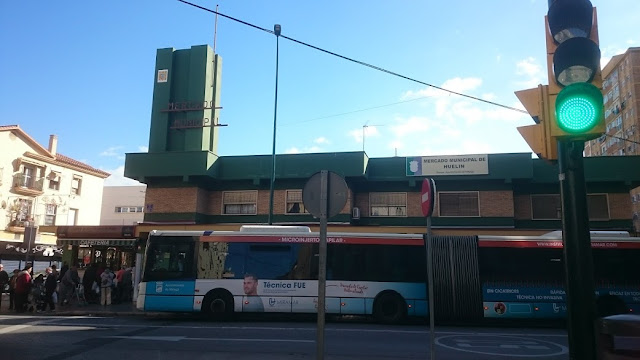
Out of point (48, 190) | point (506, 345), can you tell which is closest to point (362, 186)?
point (506, 345)

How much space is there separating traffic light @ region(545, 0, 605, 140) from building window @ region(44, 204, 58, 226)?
49056 millimetres

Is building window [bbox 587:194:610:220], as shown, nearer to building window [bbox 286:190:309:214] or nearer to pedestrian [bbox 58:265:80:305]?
building window [bbox 286:190:309:214]

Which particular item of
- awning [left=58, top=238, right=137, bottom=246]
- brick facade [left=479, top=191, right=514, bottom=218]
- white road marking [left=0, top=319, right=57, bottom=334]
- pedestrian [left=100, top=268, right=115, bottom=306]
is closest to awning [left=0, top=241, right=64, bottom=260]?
awning [left=58, top=238, right=137, bottom=246]

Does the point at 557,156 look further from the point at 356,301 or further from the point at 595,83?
the point at 356,301

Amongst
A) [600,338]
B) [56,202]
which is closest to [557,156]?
[600,338]

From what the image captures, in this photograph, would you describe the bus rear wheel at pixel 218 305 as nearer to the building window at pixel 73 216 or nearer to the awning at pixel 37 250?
the awning at pixel 37 250

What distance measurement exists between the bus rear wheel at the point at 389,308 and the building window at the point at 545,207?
11.7 meters

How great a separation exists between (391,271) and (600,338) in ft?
38.3

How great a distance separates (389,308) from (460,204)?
10.0 metres

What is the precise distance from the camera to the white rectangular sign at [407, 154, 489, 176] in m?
23.2

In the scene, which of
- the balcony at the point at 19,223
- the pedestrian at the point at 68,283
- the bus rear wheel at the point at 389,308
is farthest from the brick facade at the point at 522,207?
the balcony at the point at 19,223

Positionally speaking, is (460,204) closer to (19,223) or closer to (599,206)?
(599,206)

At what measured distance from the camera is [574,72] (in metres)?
3.97

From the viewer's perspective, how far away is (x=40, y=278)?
18.3 meters
